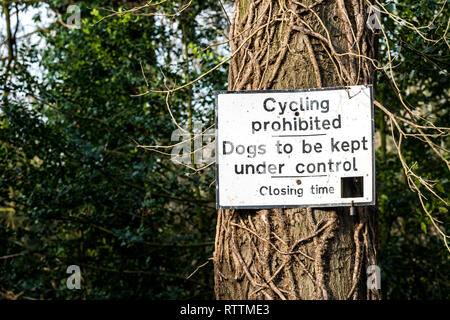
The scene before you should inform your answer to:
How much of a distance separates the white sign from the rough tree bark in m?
0.06

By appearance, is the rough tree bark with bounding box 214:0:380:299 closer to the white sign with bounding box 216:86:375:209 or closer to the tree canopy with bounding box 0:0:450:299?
the white sign with bounding box 216:86:375:209

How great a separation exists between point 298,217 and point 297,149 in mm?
270

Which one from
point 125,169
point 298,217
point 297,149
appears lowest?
point 298,217

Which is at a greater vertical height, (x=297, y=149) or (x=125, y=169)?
(x=125, y=169)

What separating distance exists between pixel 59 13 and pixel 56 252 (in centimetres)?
314

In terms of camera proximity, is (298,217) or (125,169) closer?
(298,217)

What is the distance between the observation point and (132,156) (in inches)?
227

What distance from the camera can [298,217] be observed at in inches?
82.3

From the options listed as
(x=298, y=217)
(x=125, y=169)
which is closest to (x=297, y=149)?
(x=298, y=217)

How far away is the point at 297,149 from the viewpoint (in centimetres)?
211

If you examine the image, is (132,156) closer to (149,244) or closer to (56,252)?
(149,244)

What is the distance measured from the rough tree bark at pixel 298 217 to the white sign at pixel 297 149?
57 millimetres

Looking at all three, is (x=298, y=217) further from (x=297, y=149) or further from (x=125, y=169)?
(x=125, y=169)

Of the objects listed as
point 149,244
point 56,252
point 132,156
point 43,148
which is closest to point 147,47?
point 132,156
